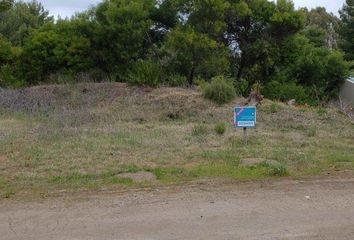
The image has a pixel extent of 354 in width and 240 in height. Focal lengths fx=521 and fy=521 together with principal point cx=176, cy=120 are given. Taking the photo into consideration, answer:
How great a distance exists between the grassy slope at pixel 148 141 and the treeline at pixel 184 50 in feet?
10.6

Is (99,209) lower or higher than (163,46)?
lower

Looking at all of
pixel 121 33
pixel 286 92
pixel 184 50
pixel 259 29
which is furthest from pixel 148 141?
pixel 259 29

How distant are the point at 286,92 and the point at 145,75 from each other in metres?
6.40

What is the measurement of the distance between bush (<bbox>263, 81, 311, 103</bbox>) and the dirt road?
15.7 metres

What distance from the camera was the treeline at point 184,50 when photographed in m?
22.5

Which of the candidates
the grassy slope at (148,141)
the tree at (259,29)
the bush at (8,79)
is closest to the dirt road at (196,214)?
the grassy slope at (148,141)

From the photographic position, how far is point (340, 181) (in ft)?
26.0

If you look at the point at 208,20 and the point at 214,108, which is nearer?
the point at 214,108

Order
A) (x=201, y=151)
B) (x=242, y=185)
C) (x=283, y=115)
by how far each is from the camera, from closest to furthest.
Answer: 1. (x=242, y=185)
2. (x=201, y=151)
3. (x=283, y=115)

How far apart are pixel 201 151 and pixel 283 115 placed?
6.13 meters

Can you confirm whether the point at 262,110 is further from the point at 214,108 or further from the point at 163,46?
the point at 163,46

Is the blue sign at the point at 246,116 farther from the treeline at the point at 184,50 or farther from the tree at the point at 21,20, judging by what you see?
the tree at the point at 21,20

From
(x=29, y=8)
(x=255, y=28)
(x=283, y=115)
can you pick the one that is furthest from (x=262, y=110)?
(x=29, y=8)

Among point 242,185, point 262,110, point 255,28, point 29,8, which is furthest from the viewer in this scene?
point 29,8
